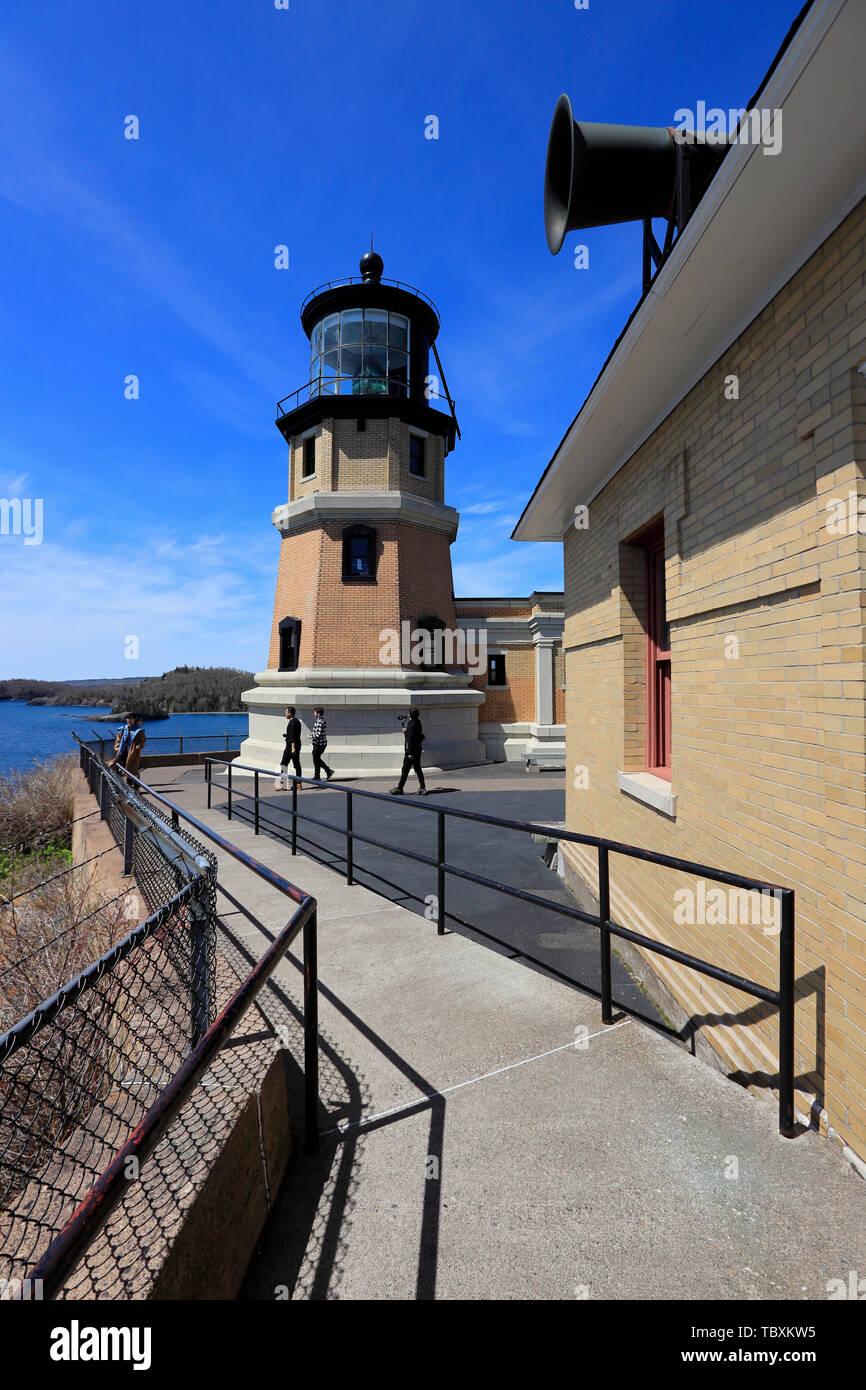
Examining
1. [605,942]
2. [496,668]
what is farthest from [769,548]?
[496,668]

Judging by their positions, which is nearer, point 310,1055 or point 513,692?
point 310,1055

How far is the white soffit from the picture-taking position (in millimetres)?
2262

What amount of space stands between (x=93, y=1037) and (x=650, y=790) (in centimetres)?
433

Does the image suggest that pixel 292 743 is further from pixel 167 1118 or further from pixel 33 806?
pixel 167 1118

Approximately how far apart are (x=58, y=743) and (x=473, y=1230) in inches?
2672

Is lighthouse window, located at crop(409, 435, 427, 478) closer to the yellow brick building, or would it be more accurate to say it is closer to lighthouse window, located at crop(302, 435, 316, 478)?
lighthouse window, located at crop(302, 435, 316, 478)

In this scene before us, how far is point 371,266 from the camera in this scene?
20.3 meters

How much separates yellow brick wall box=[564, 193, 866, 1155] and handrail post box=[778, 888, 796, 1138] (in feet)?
0.91

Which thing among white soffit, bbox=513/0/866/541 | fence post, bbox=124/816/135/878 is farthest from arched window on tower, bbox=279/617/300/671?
white soffit, bbox=513/0/866/541

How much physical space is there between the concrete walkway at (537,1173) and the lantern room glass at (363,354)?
789 inches
